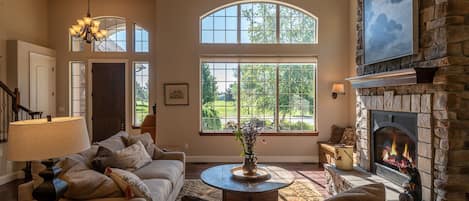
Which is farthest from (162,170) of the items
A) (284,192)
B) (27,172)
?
(27,172)

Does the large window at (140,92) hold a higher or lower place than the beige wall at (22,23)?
lower

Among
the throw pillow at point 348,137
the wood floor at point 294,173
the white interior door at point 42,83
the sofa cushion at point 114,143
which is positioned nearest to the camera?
the sofa cushion at point 114,143

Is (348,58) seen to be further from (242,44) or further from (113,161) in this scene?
(113,161)

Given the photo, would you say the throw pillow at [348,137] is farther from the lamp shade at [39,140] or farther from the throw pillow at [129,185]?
the lamp shade at [39,140]

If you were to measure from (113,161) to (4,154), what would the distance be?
316cm

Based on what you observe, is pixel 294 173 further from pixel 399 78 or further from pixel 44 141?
pixel 44 141

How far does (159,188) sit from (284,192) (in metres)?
2.13

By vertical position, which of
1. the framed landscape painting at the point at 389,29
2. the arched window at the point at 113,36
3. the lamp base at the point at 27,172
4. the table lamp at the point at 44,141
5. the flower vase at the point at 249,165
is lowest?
the lamp base at the point at 27,172

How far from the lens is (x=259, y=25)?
23.3ft

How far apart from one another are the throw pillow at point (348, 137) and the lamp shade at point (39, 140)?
5.48 m

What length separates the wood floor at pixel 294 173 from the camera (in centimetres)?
487

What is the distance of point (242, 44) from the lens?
7023 millimetres

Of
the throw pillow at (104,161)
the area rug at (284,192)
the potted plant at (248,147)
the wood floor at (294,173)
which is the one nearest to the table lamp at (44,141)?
the throw pillow at (104,161)

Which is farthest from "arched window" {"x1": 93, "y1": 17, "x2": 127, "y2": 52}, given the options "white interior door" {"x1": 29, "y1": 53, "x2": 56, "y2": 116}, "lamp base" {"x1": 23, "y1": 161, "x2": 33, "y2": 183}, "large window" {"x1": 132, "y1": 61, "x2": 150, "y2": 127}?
"lamp base" {"x1": 23, "y1": 161, "x2": 33, "y2": 183}
